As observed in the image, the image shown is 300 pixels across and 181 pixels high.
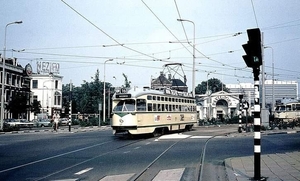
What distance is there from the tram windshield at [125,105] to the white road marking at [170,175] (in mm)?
12231

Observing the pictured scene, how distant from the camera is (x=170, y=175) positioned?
9570 mm

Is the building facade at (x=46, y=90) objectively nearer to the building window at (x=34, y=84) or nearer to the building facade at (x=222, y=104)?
the building window at (x=34, y=84)

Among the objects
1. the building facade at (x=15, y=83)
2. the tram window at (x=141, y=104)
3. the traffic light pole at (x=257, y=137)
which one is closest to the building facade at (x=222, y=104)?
the building facade at (x=15, y=83)

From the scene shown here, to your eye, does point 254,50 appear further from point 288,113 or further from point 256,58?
point 288,113

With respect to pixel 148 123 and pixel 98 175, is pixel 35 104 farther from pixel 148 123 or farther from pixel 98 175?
pixel 98 175

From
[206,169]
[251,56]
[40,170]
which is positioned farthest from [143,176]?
[251,56]

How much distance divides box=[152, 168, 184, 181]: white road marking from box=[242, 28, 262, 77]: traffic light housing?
3320 millimetres

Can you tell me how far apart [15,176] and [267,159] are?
8.05 meters

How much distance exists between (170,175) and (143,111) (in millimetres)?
13262

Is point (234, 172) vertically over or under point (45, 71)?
under

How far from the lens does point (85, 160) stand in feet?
41.6

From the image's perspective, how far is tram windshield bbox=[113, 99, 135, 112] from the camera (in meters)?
22.5

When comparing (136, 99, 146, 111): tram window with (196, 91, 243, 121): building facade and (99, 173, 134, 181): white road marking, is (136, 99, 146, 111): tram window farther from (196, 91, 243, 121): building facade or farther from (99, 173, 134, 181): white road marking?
(196, 91, 243, 121): building facade

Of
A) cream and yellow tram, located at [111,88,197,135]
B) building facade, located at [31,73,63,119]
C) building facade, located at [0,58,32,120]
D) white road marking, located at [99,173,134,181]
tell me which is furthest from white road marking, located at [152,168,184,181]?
building facade, located at [31,73,63,119]
